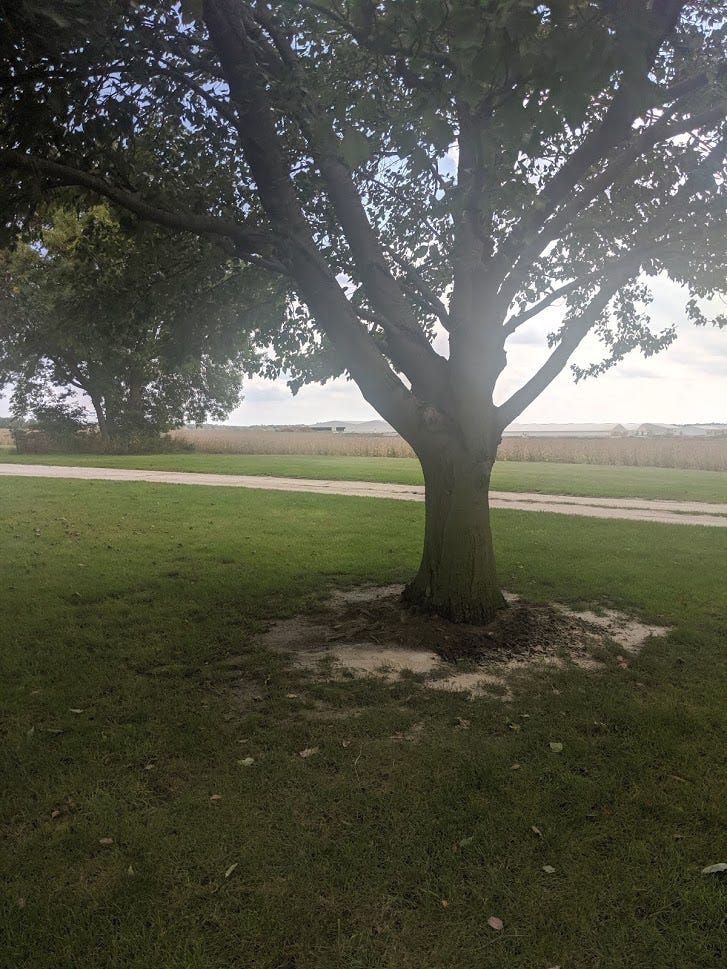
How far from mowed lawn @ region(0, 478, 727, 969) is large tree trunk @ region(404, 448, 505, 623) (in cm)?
114

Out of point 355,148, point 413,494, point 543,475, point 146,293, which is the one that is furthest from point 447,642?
point 543,475

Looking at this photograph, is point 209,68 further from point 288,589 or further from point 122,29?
point 288,589

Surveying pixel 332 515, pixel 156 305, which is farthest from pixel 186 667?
pixel 332 515

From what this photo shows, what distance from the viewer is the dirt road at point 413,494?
14.0 metres

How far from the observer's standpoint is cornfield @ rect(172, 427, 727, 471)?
90.0 feet

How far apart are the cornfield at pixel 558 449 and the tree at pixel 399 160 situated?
2134 cm

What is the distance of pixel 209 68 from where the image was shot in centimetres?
559

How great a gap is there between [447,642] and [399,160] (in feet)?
14.0

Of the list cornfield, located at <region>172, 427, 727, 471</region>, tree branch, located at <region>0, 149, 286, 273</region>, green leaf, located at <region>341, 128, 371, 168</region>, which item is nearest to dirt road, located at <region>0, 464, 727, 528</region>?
tree branch, located at <region>0, 149, 286, 273</region>

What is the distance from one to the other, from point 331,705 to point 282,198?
4.09 m

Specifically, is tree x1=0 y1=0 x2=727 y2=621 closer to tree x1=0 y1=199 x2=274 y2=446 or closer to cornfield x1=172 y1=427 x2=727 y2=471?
tree x1=0 y1=199 x2=274 y2=446

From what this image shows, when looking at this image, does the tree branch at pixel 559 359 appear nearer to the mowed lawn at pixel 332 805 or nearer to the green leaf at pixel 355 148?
the mowed lawn at pixel 332 805

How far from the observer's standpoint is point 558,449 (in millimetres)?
32281

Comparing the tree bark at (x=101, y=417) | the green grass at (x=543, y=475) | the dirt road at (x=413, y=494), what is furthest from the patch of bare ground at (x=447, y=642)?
the tree bark at (x=101, y=417)
